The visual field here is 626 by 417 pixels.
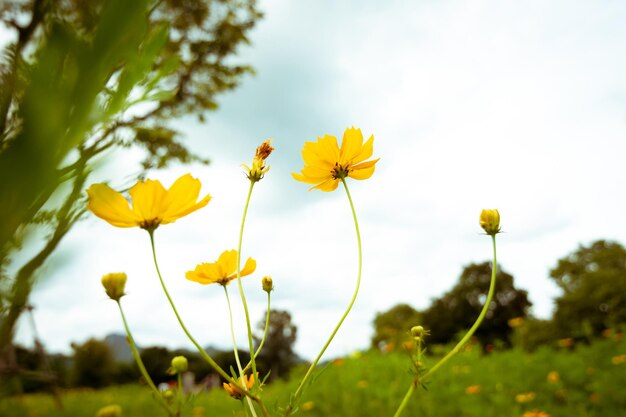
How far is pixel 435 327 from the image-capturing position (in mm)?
15680

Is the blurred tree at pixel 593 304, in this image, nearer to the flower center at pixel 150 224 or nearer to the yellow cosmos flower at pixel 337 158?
the yellow cosmos flower at pixel 337 158

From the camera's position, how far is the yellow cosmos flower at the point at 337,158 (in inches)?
24.7

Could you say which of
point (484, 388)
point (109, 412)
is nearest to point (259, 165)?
point (109, 412)

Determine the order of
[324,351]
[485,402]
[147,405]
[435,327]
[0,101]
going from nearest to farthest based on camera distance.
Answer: [0,101] → [324,351] → [485,402] → [147,405] → [435,327]

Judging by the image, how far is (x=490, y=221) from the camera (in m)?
0.58

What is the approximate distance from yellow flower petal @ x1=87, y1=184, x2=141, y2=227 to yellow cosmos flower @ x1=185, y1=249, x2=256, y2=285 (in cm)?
13

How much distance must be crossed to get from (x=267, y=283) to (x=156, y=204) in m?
0.19

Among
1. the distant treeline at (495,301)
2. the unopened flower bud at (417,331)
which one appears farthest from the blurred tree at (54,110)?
the distant treeline at (495,301)

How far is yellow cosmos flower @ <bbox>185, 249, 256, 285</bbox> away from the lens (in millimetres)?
593

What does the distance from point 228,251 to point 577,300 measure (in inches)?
328

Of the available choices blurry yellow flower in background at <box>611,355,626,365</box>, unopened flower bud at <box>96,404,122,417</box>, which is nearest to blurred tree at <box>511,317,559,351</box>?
blurry yellow flower in background at <box>611,355,626,365</box>

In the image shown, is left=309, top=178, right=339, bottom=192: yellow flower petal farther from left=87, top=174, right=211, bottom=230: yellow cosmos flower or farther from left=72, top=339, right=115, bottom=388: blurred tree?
left=72, top=339, right=115, bottom=388: blurred tree

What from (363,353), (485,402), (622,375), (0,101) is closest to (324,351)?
(0,101)

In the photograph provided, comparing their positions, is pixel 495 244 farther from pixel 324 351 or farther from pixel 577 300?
pixel 577 300
